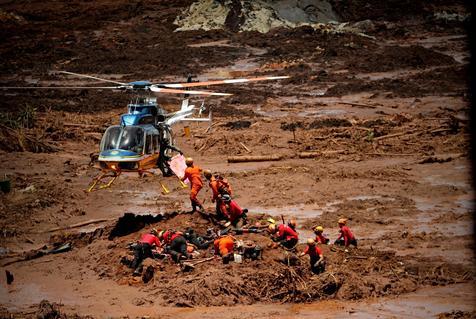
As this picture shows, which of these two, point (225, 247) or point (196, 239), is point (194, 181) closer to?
point (196, 239)

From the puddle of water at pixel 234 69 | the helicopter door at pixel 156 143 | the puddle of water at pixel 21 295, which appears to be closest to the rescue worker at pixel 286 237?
the helicopter door at pixel 156 143

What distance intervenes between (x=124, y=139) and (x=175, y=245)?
3.21 m

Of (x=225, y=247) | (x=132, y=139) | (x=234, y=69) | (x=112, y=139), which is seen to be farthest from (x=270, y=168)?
(x=234, y=69)

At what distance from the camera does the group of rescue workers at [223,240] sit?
14891 millimetres

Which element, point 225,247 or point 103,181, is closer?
point 225,247

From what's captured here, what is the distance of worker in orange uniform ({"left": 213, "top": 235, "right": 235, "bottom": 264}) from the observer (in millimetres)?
14875

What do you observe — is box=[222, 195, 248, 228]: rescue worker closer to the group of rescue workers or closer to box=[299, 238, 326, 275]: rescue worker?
the group of rescue workers

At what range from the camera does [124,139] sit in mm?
17125

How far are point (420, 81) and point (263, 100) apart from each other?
8.33 metres

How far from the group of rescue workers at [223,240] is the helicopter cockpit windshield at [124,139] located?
1.98m

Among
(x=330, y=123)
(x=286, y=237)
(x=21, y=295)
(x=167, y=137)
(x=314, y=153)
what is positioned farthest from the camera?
(x=330, y=123)

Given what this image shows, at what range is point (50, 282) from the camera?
15.8 meters

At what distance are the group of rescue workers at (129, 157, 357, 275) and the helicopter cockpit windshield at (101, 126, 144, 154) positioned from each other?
1979 mm

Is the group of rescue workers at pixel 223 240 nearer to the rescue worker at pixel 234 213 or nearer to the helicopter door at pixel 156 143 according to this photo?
the rescue worker at pixel 234 213
